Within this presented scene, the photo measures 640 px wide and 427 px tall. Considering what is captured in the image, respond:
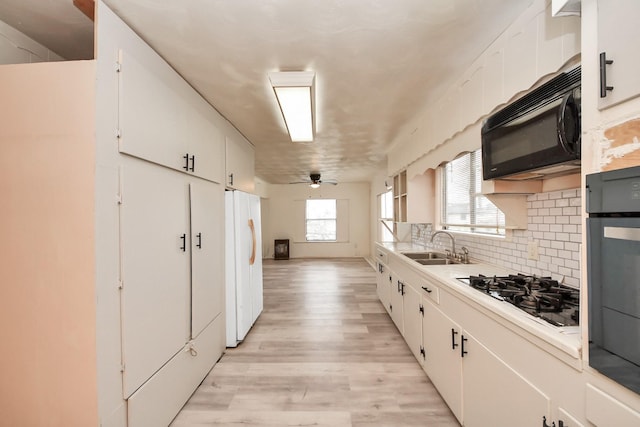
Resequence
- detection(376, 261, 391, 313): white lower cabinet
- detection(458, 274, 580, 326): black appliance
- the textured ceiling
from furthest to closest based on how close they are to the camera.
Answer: detection(376, 261, 391, 313): white lower cabinet < the textured ceiling < detection(458, 274, 580, 326): black appliance

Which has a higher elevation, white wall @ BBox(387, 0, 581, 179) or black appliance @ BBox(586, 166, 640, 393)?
white wall @ BBox(387, 0, 581, 179)

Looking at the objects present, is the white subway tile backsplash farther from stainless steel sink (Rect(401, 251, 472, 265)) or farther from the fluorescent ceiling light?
the fluorescent ceiling light

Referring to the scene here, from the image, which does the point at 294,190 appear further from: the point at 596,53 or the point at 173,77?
the point at 596,53

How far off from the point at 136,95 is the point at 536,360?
2329mm

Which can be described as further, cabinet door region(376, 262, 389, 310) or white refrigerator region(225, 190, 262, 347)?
cabinet door region(376, 262, 389, 310)

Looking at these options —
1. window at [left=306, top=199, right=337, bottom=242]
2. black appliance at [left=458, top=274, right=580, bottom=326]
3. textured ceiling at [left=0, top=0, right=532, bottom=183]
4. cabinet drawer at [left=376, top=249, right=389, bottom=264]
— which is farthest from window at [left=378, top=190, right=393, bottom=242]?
black appliance at [left=458, top=274, right=580, bottom=326]

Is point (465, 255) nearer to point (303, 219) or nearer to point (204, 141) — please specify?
point (204, 141)

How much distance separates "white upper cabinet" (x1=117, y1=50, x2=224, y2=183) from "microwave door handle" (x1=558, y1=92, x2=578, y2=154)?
2.02 metres

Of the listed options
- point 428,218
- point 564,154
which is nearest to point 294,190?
point 428,218

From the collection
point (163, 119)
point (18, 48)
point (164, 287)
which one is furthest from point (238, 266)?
point (18, 48)

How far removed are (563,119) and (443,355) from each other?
1628mm

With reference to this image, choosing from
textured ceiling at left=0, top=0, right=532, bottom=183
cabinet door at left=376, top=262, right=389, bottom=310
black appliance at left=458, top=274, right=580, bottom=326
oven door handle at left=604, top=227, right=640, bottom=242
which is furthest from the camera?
cabinet door at left=376, top=262, right=389, bottom=310

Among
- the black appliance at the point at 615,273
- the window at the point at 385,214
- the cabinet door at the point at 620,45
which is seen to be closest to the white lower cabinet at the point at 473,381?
the black appliance at the point at 615,273

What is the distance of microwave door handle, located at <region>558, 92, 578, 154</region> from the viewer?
1.07m
